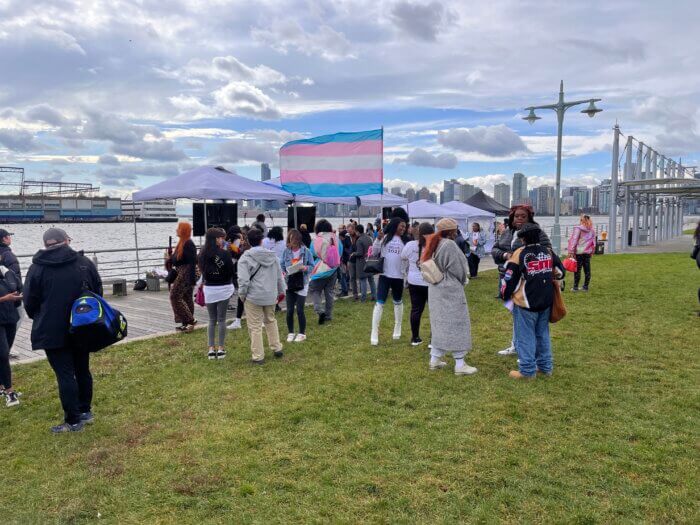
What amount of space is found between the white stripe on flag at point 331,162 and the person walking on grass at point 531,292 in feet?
14.0

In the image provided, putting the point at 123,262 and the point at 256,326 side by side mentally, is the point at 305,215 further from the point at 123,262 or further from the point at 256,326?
the point at 256,326

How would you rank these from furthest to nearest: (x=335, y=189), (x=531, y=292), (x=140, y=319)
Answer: (x=335, y=189), (x=140, y=319), (x=531, y=292)

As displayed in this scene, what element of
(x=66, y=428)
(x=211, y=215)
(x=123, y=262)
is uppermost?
(x=211, y=215)

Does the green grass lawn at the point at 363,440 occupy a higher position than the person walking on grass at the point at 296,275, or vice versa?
the person walking on grass at the point at 296,275

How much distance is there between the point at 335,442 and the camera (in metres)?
4.20

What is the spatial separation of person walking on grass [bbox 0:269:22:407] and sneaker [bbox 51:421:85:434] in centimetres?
107

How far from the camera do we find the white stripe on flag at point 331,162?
365 inches

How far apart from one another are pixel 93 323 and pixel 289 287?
3562 millimetres

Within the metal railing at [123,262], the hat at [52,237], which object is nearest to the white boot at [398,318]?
the hat at [52,237]

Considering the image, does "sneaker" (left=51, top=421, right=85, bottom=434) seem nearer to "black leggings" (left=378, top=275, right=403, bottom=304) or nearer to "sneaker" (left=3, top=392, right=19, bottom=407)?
"sneaker" (left=3, top=392, right=19, bottom=407)

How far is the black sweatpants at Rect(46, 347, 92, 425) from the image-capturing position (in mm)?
4539

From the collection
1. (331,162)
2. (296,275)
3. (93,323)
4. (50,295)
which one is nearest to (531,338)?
(296,275)

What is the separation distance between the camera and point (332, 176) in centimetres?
970

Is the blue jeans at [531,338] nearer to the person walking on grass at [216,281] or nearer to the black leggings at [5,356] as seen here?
the person walking on grass at [216,281]
